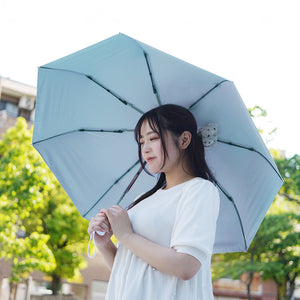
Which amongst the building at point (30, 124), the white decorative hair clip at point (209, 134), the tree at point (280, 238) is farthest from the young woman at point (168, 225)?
the building at point (30, 124)

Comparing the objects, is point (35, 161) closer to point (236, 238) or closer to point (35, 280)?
point (236, 238)

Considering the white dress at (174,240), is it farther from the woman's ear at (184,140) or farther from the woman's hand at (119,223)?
the woman's ear at (184,140)

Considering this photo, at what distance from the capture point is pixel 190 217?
65.9 inches

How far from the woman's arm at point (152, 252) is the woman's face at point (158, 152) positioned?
276 millimetres

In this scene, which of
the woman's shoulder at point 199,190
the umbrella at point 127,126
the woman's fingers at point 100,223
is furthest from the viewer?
the umbrella at point 127,126

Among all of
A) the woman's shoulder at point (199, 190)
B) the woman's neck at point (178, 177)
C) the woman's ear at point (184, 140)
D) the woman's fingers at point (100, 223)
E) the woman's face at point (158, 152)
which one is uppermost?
the woman's ear at point (184, 140)

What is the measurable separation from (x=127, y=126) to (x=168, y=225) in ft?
2.91

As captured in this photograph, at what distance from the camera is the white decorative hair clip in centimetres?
233

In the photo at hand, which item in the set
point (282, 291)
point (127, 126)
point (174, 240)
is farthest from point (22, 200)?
point (282, 291)

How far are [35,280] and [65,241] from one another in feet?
30.9

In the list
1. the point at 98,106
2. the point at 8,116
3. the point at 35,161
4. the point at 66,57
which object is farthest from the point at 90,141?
the point at 8,116

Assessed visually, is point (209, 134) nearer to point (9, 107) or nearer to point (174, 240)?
point (174, 240)

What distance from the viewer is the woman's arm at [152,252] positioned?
5.26ft

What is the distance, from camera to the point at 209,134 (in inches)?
91.9
